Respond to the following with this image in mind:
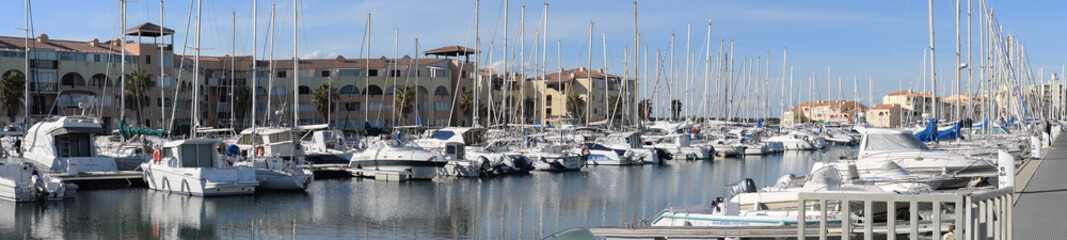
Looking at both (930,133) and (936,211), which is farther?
(930,133)

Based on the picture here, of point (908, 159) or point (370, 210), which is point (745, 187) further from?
point (370, 210)

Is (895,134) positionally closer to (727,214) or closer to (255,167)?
(727,214)

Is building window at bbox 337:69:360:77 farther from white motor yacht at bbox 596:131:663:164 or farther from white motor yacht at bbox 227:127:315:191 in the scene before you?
white motor yacht at bbox 227:127:315:191

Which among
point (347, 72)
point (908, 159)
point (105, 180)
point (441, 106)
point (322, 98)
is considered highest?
point (347, 72)

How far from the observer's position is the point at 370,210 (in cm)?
3206

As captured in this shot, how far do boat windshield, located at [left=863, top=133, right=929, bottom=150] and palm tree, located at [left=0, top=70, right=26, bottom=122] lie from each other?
226 feet

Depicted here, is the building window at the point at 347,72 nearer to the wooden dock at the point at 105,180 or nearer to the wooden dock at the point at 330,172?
the wooden dock at the point at 330,172

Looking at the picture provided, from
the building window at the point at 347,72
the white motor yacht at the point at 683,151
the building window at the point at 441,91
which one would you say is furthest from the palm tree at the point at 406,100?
the white motor yacht at the point at 683,151

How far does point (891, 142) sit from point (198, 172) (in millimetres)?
23609

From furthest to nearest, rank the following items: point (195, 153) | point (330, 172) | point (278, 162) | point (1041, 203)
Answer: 1. point (330, 172)
2. point (278, 162)
3. point (195, 153)
4. point (1041, 203)

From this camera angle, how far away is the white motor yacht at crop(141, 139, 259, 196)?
112ft

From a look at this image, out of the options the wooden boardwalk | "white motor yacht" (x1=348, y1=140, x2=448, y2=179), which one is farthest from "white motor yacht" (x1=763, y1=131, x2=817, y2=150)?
the wooden boardwalk

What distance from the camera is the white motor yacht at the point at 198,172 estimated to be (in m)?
34.2

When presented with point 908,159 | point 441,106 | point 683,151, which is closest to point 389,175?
point 908,159
